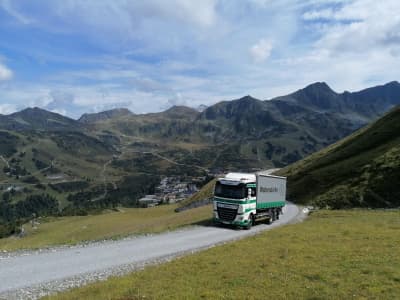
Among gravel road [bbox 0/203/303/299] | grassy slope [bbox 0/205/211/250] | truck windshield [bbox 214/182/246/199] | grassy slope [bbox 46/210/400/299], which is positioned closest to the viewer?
grassy slope [bbox 46/210/400/299]

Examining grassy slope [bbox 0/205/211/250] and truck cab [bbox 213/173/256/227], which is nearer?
truck cab [bbox 213/173/256/227]

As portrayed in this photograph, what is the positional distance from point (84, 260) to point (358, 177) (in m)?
59.5

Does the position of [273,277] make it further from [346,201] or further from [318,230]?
[346,201]

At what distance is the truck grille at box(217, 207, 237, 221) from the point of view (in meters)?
40.7

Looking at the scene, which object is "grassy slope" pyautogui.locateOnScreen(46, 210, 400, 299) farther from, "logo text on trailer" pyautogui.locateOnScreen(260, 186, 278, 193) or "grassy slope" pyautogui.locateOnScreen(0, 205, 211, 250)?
"logo text on trailer" pyautogui.locateOnScreen(260, 186, 278, 193)

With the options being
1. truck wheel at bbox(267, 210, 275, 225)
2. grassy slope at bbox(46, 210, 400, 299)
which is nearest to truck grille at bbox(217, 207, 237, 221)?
Result: truck wheel at bbox(267, 210, 275, 225)

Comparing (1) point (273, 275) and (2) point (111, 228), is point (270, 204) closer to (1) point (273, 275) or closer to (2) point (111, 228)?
(1) point (273, 275)

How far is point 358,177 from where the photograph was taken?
6888cm

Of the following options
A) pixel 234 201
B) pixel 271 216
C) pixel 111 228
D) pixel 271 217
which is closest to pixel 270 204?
pixel 271 216

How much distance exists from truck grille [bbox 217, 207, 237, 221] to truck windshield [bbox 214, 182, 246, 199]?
5.01 feet

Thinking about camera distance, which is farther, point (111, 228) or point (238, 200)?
point (111, 228)

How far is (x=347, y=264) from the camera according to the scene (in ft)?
65.2

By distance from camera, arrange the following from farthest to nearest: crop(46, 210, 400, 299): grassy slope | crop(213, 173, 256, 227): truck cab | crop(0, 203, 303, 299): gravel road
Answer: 1. crop(213, 173, 256, 227): truck cab
2. crop(0, 203, 303, 299): gravel road
3. crop(46, 210, 400, 299): grassy slope

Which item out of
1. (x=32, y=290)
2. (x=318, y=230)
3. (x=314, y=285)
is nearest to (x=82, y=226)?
(x=318, y=230)
